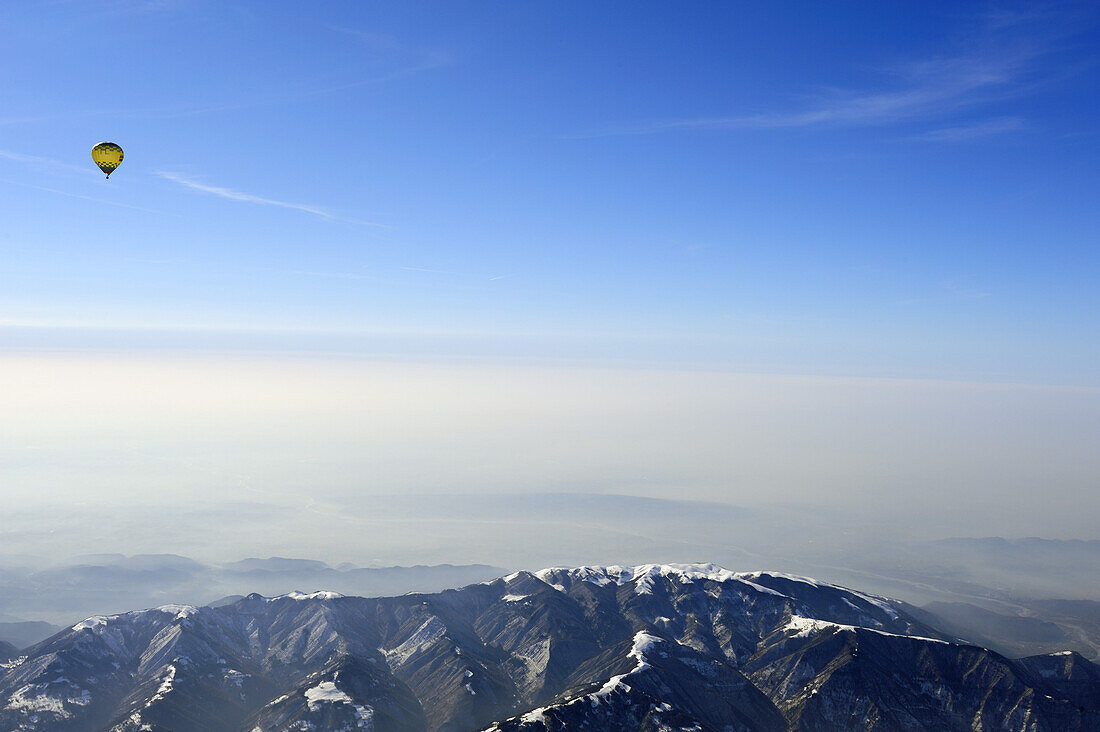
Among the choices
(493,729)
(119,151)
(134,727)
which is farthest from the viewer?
(134,727)

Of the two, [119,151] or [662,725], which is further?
[662,725]

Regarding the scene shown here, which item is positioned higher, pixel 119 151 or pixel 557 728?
pixel 119 151

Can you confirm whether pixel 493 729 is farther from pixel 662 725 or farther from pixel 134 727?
pixel 134 727

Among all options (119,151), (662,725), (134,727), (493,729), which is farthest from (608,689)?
(119,151)

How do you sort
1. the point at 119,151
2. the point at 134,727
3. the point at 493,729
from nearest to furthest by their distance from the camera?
the point at 119,151 → the point at 493,729 → the point at 134,727

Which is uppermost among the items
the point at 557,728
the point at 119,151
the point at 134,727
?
the point at 119,151

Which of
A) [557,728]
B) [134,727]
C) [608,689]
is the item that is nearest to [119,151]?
[134,727]
